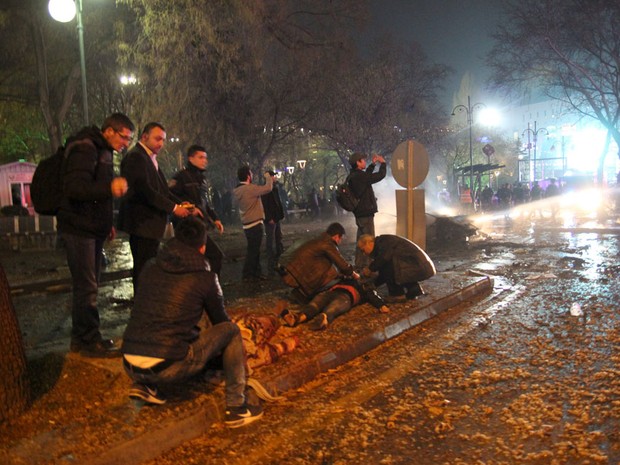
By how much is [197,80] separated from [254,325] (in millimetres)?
16877

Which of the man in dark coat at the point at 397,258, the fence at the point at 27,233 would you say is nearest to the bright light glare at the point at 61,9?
the fence at the point at 27,233

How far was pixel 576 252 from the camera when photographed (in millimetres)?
12797

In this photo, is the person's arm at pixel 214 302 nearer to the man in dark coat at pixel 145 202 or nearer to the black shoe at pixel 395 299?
the man in dark coat at pixel 145 202

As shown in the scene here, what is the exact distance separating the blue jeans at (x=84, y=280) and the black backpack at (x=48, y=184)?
269mm

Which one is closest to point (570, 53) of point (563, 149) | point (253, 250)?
point (253, 250)

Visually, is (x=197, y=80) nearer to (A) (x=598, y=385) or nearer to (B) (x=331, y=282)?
(B) (x=331, y=282)

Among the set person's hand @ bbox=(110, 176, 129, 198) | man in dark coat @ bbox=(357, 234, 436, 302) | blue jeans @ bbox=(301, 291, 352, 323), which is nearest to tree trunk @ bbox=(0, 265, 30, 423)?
person's hand @ bbox=(110, 176, 129, 198)

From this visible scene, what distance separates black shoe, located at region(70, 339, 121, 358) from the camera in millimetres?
4613

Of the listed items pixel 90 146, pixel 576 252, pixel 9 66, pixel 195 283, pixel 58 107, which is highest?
pixel 9 66

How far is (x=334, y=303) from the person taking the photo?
6094 mm

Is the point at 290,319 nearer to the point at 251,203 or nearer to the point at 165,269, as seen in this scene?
the point at 165,269

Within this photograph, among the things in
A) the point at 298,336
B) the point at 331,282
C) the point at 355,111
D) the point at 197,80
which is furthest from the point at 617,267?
the point at 355,111

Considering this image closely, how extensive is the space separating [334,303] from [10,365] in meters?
3.35

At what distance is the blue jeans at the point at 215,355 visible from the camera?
141 inches
